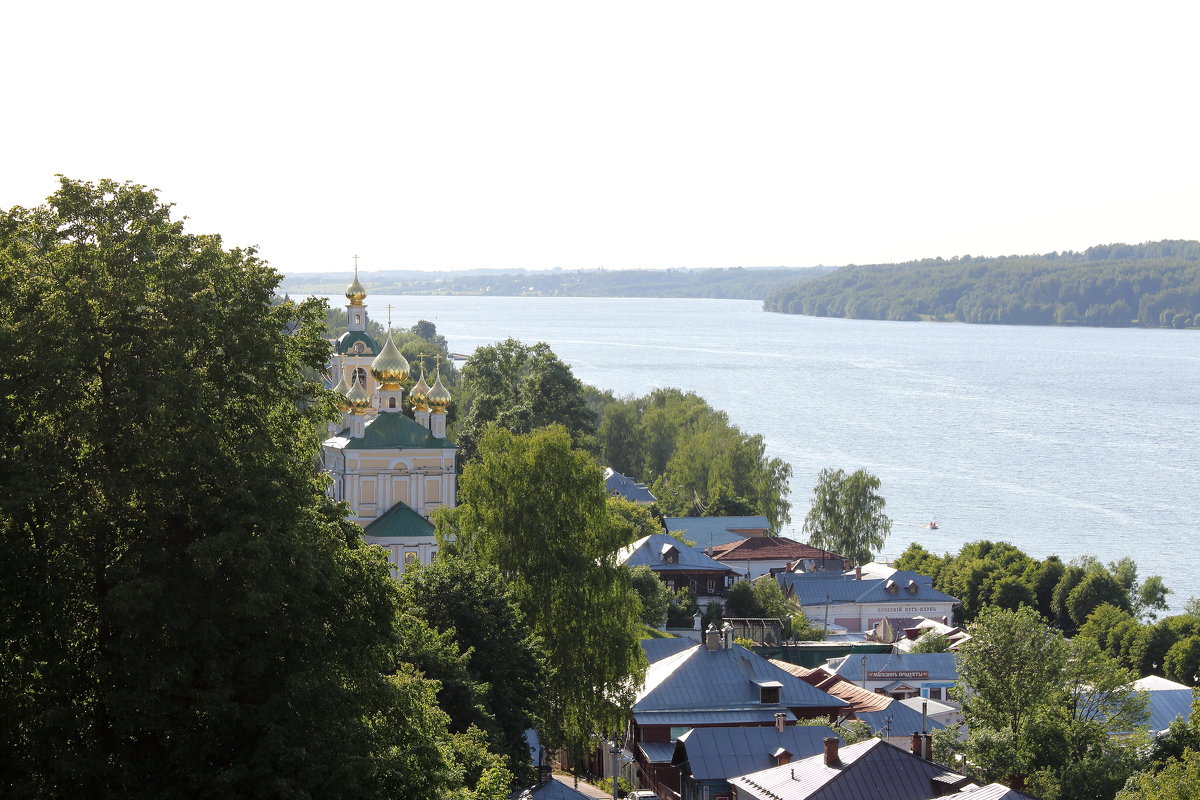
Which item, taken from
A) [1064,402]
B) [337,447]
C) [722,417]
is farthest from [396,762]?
[1064,402]

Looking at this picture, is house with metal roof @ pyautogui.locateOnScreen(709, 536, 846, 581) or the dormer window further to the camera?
house with metal roof @ pyautogui.locateOnScreen(709, 536, 846, 581)

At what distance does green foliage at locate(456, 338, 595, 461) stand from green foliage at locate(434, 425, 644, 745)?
22.4 meters

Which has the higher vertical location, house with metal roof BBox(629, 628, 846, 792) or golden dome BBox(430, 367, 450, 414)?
golden dome BBox(430, 367, 450, 414)

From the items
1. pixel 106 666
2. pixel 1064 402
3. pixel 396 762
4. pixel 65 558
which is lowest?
pixel 1064 402

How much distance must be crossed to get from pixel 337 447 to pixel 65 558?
26427mm

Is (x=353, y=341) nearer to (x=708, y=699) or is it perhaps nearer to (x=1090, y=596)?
(x=708, y=699)

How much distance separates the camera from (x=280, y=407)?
1573 cm

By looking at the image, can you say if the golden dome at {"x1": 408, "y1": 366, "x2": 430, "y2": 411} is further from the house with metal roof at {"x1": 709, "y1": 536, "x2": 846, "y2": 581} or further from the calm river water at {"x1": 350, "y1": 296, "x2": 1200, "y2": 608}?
the calm river water at {"x1": 350, "y1": 296, "x2": 1200, "y2": 608}

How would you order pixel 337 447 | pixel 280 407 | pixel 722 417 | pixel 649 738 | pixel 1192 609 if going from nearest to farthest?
pixel 280 407, pixel 649 738, pixel 337 447, pixel 1192 609, pixel 722 417

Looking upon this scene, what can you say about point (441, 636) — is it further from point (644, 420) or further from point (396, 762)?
point (644, 420)

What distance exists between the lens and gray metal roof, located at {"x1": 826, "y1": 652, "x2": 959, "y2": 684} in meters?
39.6

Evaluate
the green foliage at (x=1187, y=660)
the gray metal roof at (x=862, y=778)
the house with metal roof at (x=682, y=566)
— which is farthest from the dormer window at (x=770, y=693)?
the house with metal roof at (x=682, y=566)

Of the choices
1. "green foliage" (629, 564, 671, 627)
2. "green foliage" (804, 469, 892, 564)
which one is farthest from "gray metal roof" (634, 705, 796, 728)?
"green foliage" (804, 469, 892, 564)

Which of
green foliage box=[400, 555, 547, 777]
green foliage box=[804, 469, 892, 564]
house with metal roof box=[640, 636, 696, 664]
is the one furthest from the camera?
green foliage box=[804, 469, 892, 564]
